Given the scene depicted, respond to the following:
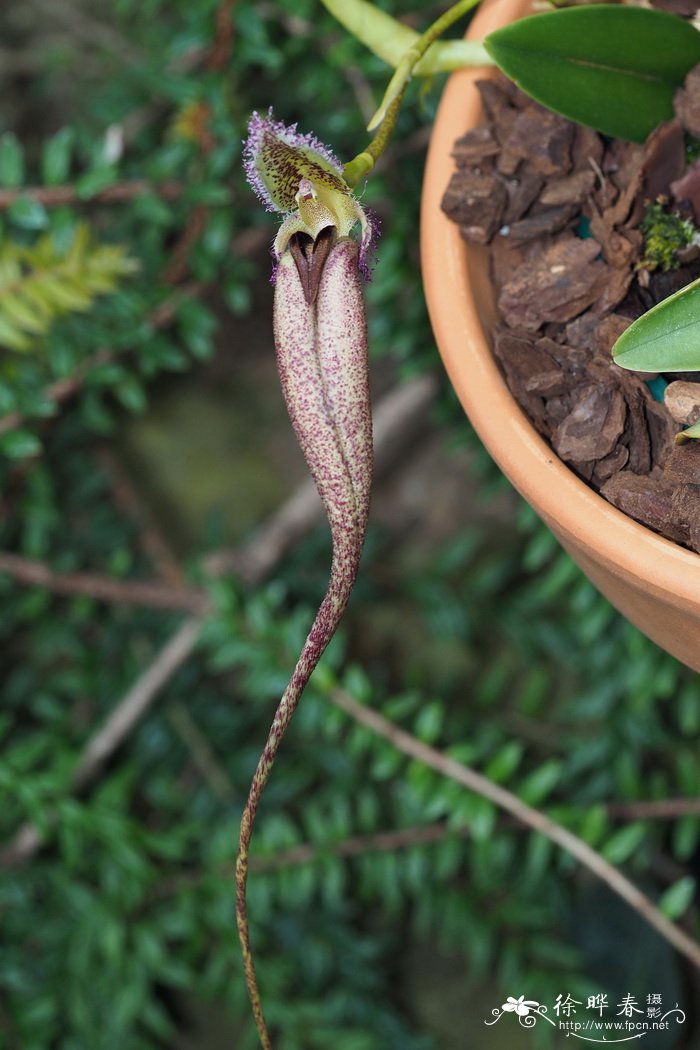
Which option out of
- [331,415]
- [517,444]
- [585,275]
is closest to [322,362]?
[331,415]

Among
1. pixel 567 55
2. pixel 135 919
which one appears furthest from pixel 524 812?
pixel 567 55

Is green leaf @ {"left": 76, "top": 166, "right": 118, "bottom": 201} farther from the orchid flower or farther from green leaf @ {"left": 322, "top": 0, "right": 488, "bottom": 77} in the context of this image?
the orchid flower

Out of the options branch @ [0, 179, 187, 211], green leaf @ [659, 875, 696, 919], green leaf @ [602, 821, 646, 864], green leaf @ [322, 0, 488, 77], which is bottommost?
green leaf @ [659, 875, 696, 919]

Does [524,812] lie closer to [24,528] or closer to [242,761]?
[242,761]

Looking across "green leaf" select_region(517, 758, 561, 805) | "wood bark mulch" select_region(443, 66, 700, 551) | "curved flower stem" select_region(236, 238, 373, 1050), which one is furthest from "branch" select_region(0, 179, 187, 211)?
"green leaf" select_region(517, 758, 561, 805)

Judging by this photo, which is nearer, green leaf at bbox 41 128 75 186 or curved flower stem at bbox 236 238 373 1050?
curved flower stem at bbox 236 238 373 1050

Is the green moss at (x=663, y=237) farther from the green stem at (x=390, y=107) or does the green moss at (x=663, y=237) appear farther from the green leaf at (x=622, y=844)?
the green leaf at (x=622, y=844)
